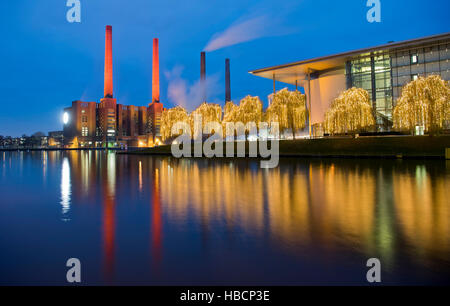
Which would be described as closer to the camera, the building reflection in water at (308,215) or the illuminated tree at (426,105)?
the building reflection in water at (308,215)

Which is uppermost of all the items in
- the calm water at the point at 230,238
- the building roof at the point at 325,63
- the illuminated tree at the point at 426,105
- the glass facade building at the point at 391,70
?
the building roof at the point at 325,63

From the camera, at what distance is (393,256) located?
5.01m

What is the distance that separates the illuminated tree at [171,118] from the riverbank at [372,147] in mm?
13390

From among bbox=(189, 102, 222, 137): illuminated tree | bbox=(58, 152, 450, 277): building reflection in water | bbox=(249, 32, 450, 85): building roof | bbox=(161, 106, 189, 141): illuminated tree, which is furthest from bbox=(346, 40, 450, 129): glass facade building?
bbox=(58, 152, 450, 277): building reflection in water

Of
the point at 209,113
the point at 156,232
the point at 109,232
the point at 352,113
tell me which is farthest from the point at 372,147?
the point at 109,232

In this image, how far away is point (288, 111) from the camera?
43406mm

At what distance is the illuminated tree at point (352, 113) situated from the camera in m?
37.7

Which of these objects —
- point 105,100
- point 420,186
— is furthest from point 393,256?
point 105,100

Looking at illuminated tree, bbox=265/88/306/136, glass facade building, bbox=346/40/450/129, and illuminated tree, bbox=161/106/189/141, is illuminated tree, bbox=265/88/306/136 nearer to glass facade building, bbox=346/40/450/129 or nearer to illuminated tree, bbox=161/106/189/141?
glass facade building, bbox=346/40/450/129

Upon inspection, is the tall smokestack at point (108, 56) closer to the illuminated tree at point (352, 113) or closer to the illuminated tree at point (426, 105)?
the illuminated tree at point (352, 113)

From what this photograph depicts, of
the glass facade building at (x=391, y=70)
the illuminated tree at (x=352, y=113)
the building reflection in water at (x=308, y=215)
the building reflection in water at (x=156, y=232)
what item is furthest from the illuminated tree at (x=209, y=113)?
the building reflection in water at (x=156, y=232)

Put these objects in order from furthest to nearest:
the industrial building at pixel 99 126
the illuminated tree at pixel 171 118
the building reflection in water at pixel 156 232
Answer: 1. the industrial building at pixel 99 126
2. the illuminated tree at pixel 171 118
3. the building reflection in water at pixel 156 232
